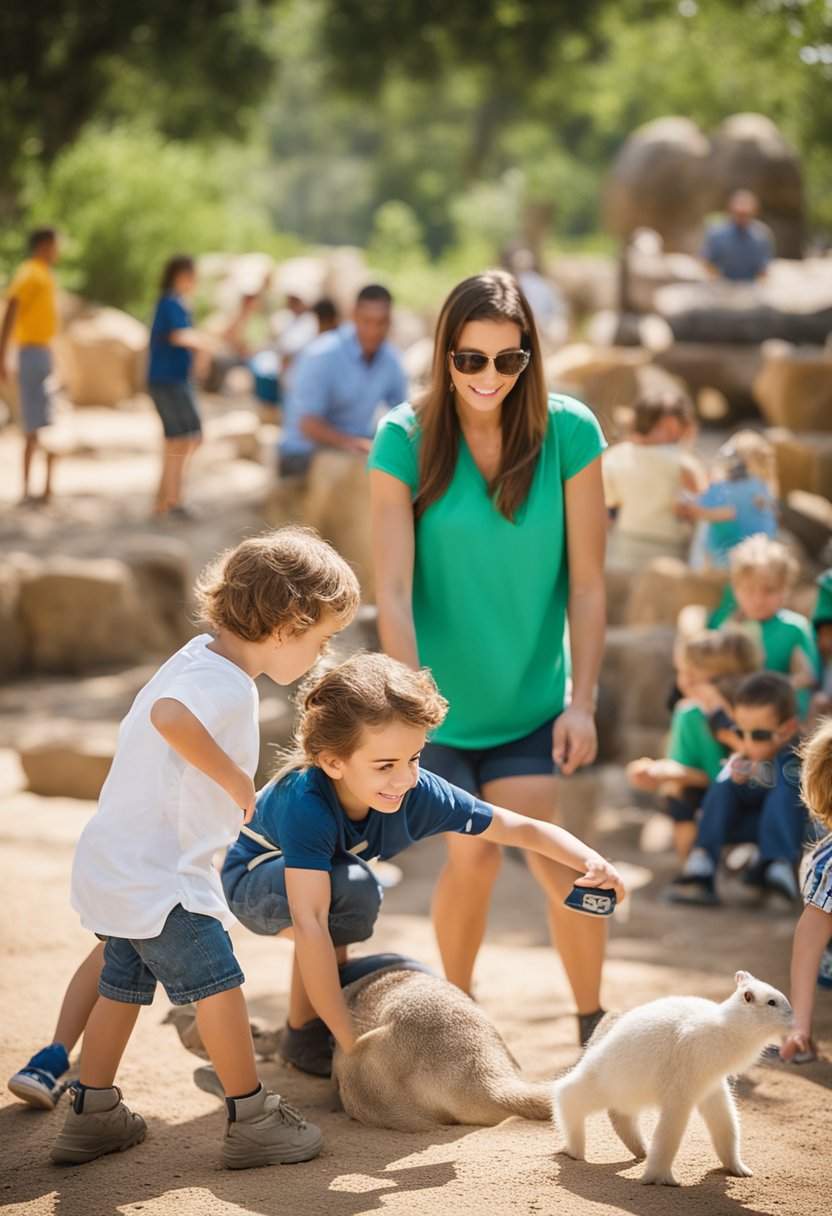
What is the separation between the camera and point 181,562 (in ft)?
29.0

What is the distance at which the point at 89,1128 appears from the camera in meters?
2.87

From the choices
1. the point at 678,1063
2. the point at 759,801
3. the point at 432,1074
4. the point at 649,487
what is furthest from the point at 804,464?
the point at 678,1063

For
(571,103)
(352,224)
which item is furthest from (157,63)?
(352,224)

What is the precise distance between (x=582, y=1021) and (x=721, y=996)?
71 centimetres

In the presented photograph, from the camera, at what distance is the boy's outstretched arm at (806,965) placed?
299 cm

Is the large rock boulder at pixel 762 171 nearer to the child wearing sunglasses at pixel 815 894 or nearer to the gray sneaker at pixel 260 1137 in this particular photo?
the child wearing sunglasses at pixel 815 894

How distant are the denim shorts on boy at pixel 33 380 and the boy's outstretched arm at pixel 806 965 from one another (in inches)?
345

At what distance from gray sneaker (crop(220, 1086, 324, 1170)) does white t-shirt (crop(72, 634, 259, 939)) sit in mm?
363

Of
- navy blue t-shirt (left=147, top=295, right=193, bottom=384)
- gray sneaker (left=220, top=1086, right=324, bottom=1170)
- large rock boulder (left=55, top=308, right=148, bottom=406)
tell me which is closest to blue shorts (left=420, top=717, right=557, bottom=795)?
gray sneaker (left=220, top=1086, right=324, bottom=1170)

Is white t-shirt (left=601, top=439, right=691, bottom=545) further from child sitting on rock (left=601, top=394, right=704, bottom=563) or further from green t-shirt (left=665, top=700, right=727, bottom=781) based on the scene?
green t-shirt (left=665, top=700, right=727, bottom=781)

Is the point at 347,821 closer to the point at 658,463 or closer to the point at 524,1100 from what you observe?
the point at 524,1100

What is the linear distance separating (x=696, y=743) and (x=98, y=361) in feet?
42.3

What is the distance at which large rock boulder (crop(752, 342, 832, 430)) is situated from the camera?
33.6 ft

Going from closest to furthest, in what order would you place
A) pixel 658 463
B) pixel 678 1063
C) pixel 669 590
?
pixel 678 1063 < pixel 658 463 < pixel 669 590
